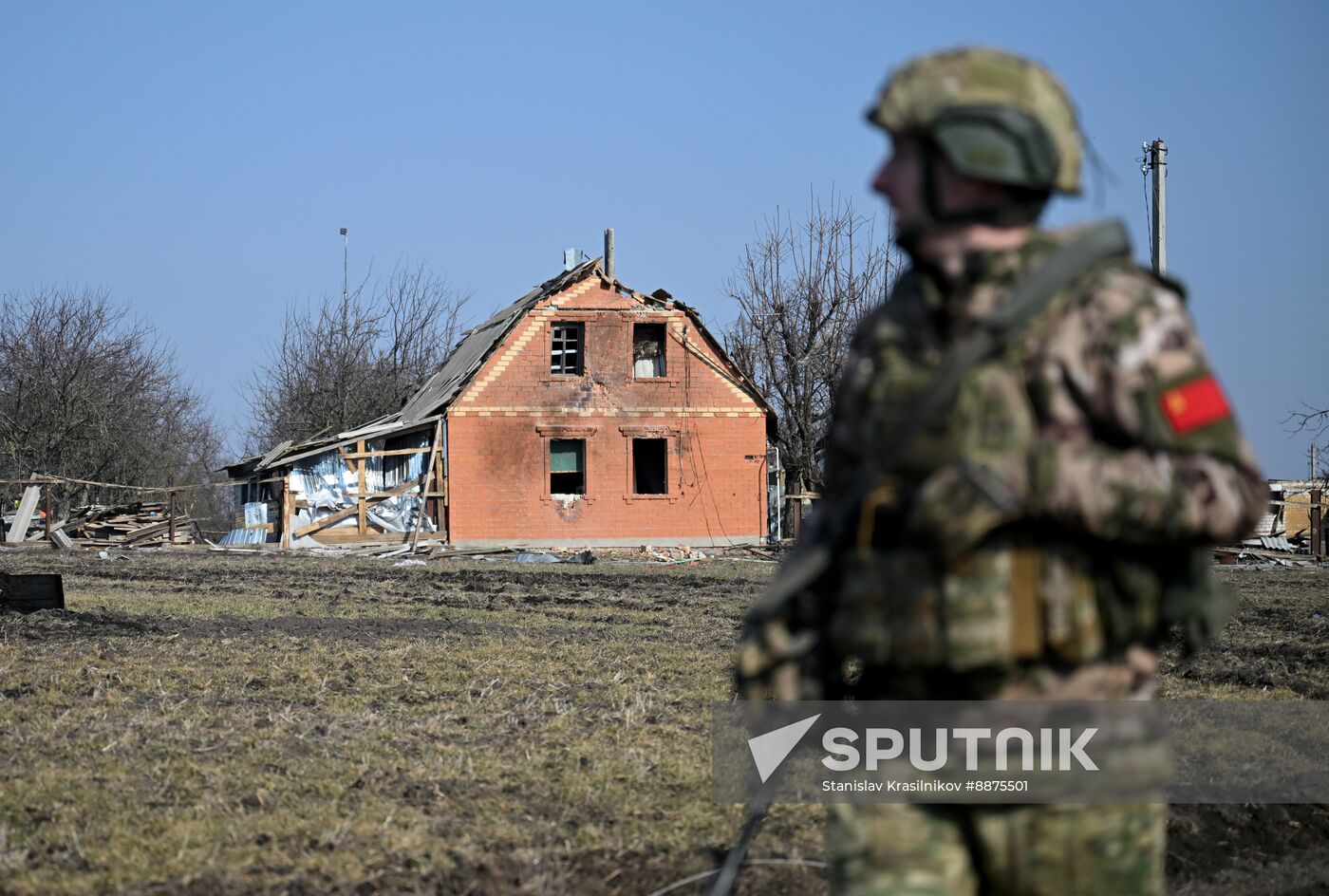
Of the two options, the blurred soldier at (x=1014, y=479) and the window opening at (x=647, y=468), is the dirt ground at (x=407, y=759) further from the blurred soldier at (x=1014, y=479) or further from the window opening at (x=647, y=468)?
the window opening at (x=647, y=468)

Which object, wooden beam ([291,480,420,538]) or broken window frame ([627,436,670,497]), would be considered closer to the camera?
wooden beam ([291,480,420,538])

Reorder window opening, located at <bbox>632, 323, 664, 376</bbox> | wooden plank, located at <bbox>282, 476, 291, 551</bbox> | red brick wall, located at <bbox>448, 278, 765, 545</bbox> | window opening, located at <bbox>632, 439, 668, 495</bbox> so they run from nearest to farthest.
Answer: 1. wooden plank, located at <bbox>282, 476, 291, 551</bbox>
2. red brick wall, located at <bbox>448, 278, 765, 545</bbox>
3. window opening, located at <bbox>632, 323, 664, 376</bbox>
4. window opening, located at <bbox>632, 439, 668, 495</bbox>

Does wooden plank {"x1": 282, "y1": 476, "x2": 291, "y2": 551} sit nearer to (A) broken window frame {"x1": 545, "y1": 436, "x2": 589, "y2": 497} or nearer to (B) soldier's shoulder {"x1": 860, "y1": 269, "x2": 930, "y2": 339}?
(A) broken window frame {"x1": 545, "y1": 436, "x2": 589, "y2": 497}

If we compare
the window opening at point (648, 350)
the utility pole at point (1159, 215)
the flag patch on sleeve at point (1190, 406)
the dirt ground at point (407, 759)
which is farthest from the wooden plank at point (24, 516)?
the flag patch on sleeve at point (1190, 406)

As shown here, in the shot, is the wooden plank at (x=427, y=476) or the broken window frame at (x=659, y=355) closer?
the wooden plank at (x=427, y=476)

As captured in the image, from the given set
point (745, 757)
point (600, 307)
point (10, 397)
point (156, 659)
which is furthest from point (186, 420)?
point (745, 757)

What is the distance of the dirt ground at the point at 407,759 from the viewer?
4820 mm

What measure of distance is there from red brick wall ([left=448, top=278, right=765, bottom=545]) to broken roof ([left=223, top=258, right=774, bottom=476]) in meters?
0.23

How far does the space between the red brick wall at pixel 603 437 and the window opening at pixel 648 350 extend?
2.18 feet

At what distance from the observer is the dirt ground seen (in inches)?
190

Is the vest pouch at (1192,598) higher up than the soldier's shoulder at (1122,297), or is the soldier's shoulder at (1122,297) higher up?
the soldier's shoulder at (1122,297)

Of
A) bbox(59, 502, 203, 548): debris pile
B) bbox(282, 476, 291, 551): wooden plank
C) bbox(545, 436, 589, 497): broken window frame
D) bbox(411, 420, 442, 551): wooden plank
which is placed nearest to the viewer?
bbox(282, 476, 291, 551): wooden plank

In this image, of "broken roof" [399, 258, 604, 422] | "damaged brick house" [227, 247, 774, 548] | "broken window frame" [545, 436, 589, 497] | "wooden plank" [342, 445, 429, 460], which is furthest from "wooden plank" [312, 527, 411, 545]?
"broken window frame" [545, 436, 589, 497]

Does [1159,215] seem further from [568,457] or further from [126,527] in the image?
[126,527]
